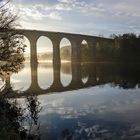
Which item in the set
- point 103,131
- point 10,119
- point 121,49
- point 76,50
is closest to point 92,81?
point 103,131

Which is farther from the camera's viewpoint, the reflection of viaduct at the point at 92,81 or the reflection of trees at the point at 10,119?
the reflection of viaduct at the point at 92,81

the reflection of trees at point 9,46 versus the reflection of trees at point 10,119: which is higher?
the reflection of trees at point 9,46

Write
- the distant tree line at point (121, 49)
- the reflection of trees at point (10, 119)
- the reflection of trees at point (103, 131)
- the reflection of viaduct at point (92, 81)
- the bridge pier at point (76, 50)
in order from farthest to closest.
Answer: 1. the bridge pier at point (76, 50)
2. the distant tree line at point (121, 49)
3. the reflection of viaduct at point (92, 81)
4. the reflection of trees at point (103, 131)
5. the reflection of trees at point (10, 119)

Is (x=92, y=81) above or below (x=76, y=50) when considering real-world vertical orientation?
below

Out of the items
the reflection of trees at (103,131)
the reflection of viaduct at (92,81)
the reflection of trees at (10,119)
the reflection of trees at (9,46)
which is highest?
the reflection of trees at (9,46)

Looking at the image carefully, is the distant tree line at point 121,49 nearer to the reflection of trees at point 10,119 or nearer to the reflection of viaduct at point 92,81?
the reflection of viaduct at point 92,81

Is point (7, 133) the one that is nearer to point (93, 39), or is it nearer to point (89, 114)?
point (89, 114)

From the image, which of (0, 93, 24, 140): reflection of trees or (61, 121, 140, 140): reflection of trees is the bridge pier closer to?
(0, 93, 24, 140): reflection of trees

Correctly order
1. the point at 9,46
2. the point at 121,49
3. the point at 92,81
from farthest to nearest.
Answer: the point at 121,49 → the point at 92,81 → the point at 9,46

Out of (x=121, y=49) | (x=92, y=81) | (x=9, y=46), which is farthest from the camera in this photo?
(x=121, y=49)

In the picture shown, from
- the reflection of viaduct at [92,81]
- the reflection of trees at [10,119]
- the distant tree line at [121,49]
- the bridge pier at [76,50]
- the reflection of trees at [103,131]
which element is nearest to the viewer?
the reflection of trees at [10,119]

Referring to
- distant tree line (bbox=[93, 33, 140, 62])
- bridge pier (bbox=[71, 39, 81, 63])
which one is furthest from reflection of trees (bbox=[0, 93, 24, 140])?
bridge pier (bbox=[71, 39, 81, 63])

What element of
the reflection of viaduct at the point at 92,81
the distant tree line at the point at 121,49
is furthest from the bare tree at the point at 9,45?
the distant tree line at the point at 121,49

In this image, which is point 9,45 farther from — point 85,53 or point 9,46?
point 85,53
